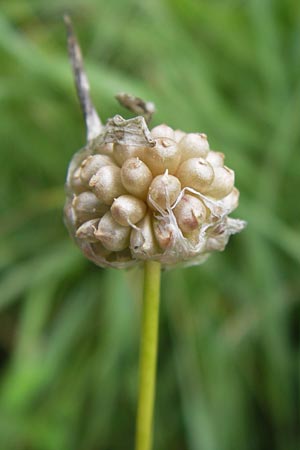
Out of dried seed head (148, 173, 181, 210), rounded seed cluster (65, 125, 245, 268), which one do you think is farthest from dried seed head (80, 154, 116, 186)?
dried seed head (148, 173, 181, 210)

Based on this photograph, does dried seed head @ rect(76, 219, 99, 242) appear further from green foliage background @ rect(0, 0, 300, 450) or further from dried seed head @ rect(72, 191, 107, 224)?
green foliage background @ rect(0, 0, 300, 450)

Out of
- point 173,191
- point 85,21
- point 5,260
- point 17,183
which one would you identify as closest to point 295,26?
point 85,21

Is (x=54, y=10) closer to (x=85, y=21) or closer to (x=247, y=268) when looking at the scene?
(x=85, y=21)

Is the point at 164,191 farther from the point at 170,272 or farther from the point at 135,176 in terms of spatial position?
the point at 170,272

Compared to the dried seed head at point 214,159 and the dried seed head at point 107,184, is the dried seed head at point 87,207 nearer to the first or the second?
the dried seed head at point 107,184

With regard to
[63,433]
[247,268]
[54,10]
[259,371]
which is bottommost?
[63,433]
